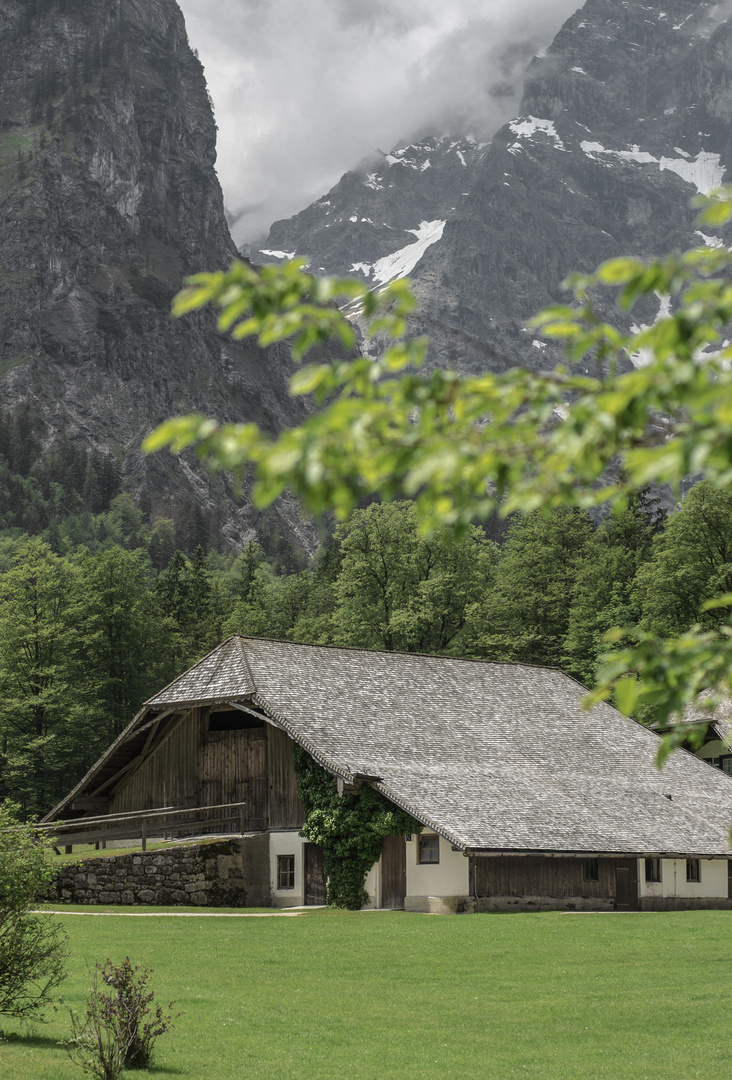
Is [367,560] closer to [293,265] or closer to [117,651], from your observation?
[117,651]

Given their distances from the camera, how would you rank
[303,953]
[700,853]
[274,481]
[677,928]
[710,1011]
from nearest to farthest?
[274,481], [710,1011], [303,953], [677,928], [700,853]

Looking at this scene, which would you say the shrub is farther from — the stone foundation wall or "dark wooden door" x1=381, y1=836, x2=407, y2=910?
the stone foundation wall

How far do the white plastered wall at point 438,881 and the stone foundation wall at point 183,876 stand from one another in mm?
5574

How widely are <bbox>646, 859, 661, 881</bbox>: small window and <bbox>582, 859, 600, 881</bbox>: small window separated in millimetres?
2150

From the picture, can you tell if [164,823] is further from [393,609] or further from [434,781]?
[393,609]

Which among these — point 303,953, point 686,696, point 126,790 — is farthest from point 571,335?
point 126,790

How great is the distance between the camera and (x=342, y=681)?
43.9 m

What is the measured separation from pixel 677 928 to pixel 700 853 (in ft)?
22.6

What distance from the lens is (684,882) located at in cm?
4006

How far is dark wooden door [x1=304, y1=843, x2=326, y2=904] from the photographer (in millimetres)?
37906

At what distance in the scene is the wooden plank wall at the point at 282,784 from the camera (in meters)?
39.0

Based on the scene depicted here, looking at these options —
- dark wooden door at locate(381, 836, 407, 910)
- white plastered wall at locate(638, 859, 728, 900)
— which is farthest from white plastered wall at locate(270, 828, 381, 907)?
white plastered wall at locate(638, 859, 728, 900)

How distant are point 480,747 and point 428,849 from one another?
672 cm

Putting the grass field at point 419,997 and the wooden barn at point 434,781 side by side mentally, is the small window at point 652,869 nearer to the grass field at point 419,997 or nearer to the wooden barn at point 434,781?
the wooden barn at point 434,781
